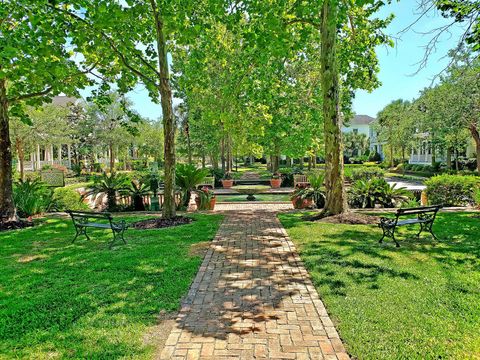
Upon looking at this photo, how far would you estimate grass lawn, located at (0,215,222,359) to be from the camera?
3666 millimetres

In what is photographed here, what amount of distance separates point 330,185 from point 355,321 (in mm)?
7476

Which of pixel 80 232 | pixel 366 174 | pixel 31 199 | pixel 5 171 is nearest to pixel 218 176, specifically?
pixel 366 174

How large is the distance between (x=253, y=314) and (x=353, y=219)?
679 cm

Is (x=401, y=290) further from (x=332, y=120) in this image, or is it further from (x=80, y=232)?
(x=80, y=232)

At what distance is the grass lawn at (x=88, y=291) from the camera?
12.0 ft

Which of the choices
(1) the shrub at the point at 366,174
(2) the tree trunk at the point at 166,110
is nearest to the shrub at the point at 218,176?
(1) the shrub at the point at 366,174

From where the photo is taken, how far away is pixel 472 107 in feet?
70.1

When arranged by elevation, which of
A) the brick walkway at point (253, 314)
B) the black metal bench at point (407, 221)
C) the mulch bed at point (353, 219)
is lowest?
the brick walkway at point (253, 314)

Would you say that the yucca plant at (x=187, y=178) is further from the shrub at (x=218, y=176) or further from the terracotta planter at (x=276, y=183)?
the shrub at (x=218, y=176)

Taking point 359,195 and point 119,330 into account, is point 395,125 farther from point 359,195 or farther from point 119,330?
point 119,330

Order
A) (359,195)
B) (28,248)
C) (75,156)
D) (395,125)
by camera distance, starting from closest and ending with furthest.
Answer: (28,248)
(359,195)
(395,125)
(75,156)

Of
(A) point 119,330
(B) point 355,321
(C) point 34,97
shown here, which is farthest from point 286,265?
(C) point 34,97

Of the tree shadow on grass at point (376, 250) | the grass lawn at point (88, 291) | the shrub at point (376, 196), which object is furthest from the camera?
the shrub at point (376, 196)

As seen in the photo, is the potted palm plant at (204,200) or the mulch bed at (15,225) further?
the potted palm plant at (204,200)
